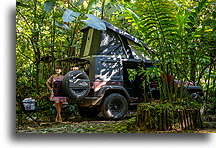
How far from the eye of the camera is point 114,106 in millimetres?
3766

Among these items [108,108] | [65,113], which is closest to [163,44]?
[108,108]

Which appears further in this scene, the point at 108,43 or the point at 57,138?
the point at 108,43

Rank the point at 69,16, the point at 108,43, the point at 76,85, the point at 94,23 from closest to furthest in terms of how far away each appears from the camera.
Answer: the point at 69,16 → the point at 94,23 → the point at 76,85 → the point at 108,43

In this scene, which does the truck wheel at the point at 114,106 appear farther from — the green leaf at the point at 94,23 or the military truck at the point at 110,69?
the green leaf at the point at 94,23

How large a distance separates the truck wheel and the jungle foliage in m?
0.80

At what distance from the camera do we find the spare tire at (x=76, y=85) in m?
3.25

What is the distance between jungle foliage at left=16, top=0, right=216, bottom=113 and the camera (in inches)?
120

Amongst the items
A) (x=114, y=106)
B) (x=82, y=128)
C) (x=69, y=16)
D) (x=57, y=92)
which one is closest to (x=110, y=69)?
(x=114, y=106)

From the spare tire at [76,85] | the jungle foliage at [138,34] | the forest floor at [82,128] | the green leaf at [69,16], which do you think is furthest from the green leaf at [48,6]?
the forest floor at [82,128]

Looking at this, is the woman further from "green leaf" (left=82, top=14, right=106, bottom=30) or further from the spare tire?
"green leaf" (left=82, top=14, right=106, bottom=30)

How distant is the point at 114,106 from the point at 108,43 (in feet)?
3.09

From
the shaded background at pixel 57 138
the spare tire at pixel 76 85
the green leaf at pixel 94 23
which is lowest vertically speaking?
the shaded background at pixel 57 138

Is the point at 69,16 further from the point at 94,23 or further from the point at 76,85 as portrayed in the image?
the point at 76,85

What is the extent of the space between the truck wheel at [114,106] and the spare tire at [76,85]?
17.3 inches
